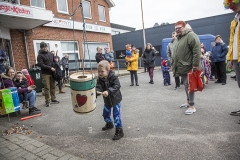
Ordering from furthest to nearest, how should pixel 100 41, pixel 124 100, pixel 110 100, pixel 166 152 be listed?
pixel 100 41 < pixel 124 100 < pixel 110 100 < pixel 166 152

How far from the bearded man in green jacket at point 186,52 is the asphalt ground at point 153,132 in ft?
2.25

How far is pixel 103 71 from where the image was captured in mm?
3010

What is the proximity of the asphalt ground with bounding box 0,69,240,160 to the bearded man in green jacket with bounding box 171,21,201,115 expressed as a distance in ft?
2.25

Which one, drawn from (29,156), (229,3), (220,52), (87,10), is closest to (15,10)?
(29,156)

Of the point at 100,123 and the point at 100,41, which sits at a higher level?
the point at 100,41

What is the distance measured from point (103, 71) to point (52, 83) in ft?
12.2

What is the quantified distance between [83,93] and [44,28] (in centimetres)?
1110

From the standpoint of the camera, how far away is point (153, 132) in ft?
10.9

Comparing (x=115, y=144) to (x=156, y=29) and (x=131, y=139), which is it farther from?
(x=156, y=29)

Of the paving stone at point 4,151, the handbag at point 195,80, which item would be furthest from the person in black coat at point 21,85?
the handbag at point 195,80

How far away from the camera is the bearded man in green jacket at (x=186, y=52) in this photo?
387 cm

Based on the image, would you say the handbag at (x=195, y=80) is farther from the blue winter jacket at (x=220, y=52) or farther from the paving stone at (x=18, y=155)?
the blue winter jacket at (x=220, y=52)

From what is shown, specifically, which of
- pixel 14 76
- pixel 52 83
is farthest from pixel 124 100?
pixel 14 76

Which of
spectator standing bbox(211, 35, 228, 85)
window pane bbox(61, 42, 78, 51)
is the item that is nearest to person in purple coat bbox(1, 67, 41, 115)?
spectator standing bbox(211, 35, 228, 85)
